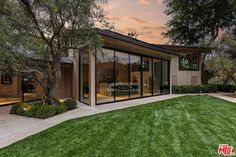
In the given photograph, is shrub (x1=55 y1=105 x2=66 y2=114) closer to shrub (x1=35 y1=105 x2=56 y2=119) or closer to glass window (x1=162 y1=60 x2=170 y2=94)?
shrub (x1=35 y1=105 x2=56 y2=119)

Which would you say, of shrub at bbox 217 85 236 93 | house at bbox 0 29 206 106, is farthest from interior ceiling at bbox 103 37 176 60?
shrub at bbox 217 85 236 93

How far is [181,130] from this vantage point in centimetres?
606

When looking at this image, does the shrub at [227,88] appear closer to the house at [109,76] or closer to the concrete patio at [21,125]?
the house at [109,76]

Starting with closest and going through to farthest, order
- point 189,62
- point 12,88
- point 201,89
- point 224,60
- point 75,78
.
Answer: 1. point 12,88
2. point 75,78
3. point 224,60
4. point 201,89
5. point 189,62

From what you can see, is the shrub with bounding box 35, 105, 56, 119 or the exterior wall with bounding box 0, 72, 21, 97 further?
the exterior wall with bounding box 0, 72, 21, 97

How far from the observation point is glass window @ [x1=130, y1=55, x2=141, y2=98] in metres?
13.0

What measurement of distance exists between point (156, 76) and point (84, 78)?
19.2 ft

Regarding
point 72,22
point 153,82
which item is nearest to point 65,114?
point 72,22

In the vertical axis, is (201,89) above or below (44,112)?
above

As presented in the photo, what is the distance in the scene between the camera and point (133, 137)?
5500 mm

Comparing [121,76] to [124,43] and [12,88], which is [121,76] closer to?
[124,43]

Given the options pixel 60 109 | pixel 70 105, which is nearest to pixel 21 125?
pixel 60 109

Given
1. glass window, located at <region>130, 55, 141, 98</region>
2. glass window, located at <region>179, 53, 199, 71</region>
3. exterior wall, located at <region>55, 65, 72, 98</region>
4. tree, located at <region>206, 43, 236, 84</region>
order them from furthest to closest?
glass window, located at <region>179, 53, 199, 71</region> < tree, located at <region>206, 43, 236, 84</region> < exterior wall, located at <region>55, 65, 72, 98</region> < glass window, located at <region>130, 55, 141, 98</region>

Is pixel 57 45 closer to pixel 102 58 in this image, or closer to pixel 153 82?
pixel 102 58
